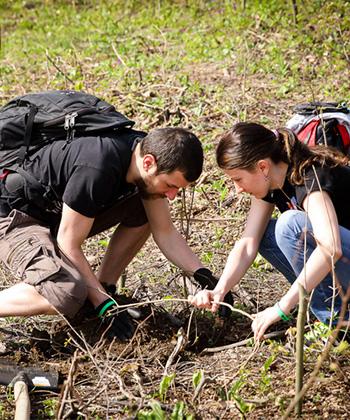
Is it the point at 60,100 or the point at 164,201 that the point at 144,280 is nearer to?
the point at 164,201

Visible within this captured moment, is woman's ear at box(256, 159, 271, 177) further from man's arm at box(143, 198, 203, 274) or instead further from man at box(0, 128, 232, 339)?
man's arm at box(143, 198, 203, 274)

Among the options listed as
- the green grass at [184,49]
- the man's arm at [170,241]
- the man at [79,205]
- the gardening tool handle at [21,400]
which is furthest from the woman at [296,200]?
the green grass at [184,49]

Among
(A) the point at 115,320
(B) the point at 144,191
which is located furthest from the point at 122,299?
(B) the point at 144,191

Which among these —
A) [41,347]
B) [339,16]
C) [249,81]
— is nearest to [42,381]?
[41,347]

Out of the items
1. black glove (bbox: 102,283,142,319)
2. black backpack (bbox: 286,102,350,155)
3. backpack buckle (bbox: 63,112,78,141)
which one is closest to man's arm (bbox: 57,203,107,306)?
black glove (bbox: 102,283,142,319)

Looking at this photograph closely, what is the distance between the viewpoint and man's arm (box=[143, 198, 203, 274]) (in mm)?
4020

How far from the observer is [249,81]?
7.52 m

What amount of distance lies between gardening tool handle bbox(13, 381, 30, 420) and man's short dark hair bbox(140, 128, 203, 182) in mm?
1135

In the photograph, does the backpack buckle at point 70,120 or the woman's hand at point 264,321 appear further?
the backpack buckle at point 70,120

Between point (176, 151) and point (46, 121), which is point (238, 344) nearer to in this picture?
point (176, 151)

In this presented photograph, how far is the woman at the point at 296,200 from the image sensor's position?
324cm

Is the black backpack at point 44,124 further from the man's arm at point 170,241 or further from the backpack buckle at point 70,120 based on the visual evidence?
the man's arm at point 170,241

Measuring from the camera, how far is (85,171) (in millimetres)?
3600

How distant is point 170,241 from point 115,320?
525 mm
